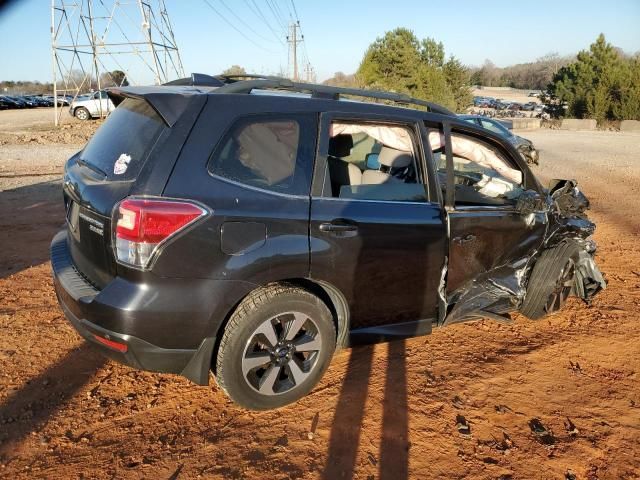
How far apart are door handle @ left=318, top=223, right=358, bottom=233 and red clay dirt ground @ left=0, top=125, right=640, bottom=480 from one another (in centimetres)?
108

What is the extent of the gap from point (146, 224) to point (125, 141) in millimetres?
688

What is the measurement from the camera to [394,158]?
374 cm

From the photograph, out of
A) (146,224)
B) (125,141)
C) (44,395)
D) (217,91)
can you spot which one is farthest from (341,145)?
(44,395)

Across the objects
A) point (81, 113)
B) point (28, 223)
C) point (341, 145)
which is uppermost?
point (81, 113)

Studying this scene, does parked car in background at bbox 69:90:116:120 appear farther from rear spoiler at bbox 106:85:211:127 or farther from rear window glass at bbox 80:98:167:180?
rear spoiler at bbox 106:85:211:127

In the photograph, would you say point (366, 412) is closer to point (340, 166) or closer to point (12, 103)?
point (340, 166)

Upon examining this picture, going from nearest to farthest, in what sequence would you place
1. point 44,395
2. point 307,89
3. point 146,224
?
point 146,224
point 44,395
point 307,89

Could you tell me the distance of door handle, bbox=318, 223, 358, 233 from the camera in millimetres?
2865

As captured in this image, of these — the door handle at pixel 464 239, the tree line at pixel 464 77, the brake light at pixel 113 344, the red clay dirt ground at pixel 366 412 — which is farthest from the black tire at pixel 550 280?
the tree line at pixel 464 77

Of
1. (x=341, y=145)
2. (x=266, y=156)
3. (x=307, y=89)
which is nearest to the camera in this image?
(x=266, y=156)

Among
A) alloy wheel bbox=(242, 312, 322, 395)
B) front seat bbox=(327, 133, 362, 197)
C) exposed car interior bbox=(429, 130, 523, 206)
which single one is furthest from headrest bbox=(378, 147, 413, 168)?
alloy wheel bbox=(242, 312, 322, 395)

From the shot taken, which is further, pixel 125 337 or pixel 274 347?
pixel 274 347

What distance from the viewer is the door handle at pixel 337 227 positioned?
9.40 feet

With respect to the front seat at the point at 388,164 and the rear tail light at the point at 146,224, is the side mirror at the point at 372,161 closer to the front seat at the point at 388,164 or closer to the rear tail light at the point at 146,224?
the front seat at the point at 388,164
